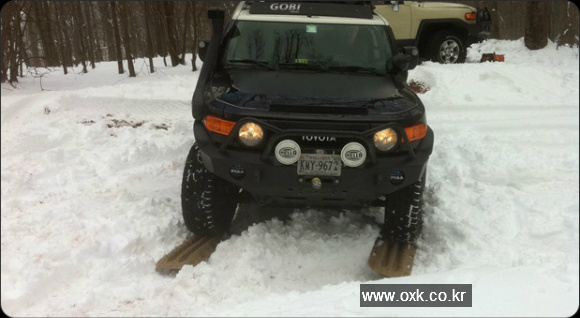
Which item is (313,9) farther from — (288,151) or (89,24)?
(89,24)

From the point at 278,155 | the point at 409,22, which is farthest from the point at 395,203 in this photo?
the point at 409,22

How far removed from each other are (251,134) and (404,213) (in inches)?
52.8

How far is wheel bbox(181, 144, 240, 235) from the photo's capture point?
137 inches

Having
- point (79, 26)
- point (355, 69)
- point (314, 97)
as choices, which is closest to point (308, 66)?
point (355, 69)

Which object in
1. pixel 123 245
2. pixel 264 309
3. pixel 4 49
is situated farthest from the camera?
pixel 4 49

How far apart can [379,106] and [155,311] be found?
6.52 feet

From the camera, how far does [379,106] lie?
315cm

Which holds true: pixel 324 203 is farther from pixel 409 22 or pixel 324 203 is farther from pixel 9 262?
pixel 409 22

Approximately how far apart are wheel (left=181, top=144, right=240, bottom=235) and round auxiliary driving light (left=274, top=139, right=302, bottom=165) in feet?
2.21

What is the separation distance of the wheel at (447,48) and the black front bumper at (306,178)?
21.9 ft

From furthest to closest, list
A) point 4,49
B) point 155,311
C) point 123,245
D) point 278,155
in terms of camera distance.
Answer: point 4,49
point 123,245
point 278,155
point 155,311

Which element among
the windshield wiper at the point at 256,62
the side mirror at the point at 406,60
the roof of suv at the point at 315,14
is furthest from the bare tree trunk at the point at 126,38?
the side mirror at the point at 406,60

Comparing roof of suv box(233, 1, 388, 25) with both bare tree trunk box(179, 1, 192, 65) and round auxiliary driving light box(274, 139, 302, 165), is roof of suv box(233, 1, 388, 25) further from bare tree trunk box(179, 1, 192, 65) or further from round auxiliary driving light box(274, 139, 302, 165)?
bare tree trunk box(179, 1, 192, 65)

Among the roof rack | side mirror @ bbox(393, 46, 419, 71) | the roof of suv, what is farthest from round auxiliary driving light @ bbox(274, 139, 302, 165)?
the roof rack
